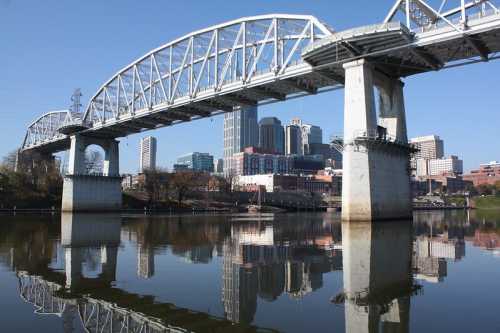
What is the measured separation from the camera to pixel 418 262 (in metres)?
20.6

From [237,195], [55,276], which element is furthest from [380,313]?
[237,195]

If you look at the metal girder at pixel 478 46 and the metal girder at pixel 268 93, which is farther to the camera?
the metal girder at pixel 268 93

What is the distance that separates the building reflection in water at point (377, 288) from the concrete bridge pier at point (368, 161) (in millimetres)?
23166

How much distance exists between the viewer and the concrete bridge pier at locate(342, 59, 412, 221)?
48875 mm

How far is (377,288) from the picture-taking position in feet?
47.5

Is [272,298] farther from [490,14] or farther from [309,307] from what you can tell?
[490,14]

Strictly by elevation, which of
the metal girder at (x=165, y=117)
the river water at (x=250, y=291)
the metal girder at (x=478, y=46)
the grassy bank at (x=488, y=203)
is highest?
the metal girder at (x=165, y=117)

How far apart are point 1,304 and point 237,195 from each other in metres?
153

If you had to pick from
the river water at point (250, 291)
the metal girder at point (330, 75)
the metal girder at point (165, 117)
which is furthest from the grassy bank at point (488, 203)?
the river water at point (250, 291)

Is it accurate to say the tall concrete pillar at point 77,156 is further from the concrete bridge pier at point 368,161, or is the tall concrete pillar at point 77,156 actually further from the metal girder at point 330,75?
the concrete bridge pier at point 368,161

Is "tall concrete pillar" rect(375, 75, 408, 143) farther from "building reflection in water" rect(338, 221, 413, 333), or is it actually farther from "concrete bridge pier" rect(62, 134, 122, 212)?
"concrete bridge pier" rect(62, 134, 122, 212)

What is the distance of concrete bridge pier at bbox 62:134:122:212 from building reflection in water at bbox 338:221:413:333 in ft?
290

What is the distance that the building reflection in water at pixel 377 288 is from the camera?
10.6 metres

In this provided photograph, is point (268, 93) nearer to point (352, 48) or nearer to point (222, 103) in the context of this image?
point (222, 103)
